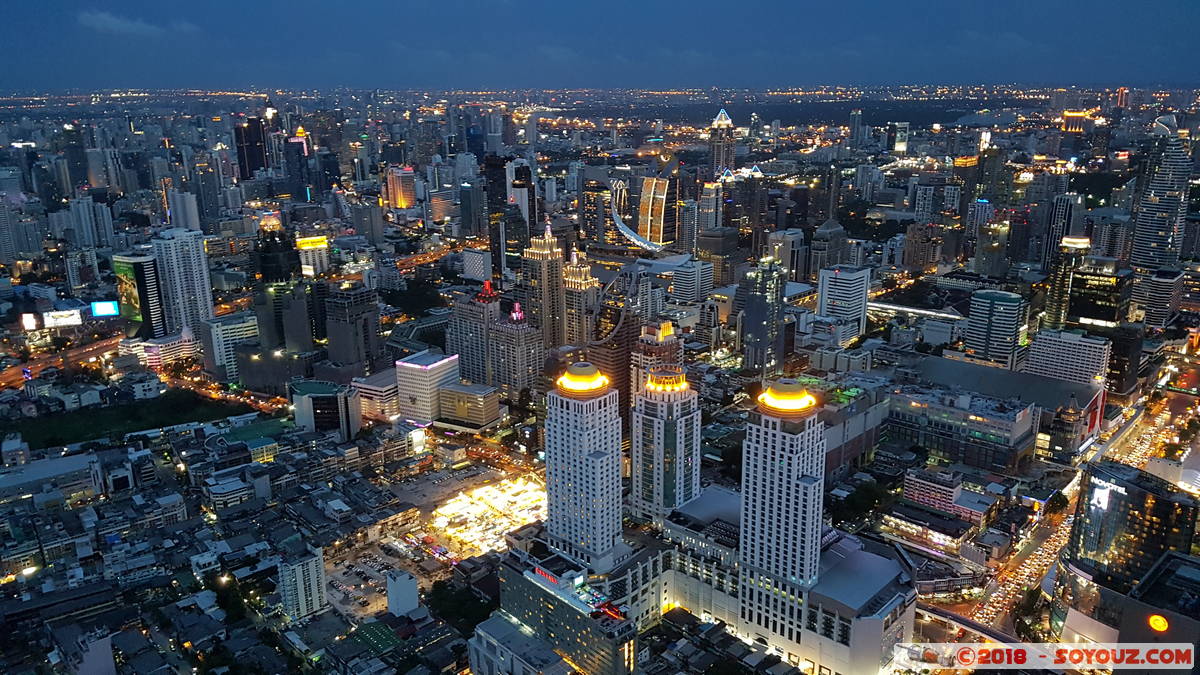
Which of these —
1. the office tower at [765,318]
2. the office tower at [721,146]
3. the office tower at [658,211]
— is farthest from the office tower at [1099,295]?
the office tower at [721,146]

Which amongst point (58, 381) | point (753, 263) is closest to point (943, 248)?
point (753, 263)

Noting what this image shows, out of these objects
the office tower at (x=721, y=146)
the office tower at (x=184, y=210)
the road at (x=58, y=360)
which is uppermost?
the office tower at (x=721, y=146)

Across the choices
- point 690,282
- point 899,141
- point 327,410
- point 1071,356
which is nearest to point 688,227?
point 690,282

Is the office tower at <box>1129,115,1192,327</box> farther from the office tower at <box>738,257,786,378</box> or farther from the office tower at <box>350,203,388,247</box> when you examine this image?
the office tower at <box>350,203,388,247</box>

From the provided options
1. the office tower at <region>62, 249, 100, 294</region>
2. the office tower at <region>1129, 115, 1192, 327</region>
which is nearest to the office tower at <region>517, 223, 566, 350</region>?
the office tower at <region>62, 249, 100, 294</region>

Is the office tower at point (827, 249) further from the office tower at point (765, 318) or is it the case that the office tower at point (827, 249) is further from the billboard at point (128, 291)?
the billboard at point (128, 291)

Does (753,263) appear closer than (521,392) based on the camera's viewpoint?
No

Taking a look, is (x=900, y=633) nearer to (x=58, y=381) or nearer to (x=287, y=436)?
(x=287, y=436)
